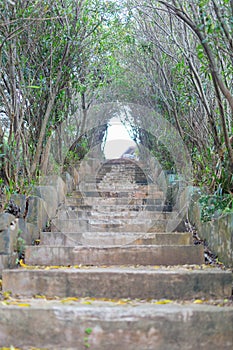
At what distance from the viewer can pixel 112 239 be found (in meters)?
4.26

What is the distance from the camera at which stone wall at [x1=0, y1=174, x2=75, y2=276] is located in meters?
3.32

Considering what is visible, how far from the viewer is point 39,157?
5254mm

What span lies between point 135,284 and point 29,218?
1659 mm

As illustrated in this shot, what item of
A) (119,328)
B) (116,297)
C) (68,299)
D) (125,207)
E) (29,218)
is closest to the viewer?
(119,328)

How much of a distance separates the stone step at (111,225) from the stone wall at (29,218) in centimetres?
19

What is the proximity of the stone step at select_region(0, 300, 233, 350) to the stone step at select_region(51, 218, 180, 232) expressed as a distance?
2336 mm

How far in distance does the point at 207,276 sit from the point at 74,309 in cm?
100

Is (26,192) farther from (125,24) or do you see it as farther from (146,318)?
(125,24)

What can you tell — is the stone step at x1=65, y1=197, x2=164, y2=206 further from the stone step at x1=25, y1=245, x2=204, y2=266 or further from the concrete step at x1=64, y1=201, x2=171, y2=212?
the stone step at x1=25, y1=245, x2=204, y2=266

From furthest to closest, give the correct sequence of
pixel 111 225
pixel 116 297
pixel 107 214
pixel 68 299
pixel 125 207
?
1. pixel 125 207
2. pixel 107 214
3. pixel 111 225
4. pixel 116 297
5. pixel 68 299

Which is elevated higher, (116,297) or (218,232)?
(218,232)

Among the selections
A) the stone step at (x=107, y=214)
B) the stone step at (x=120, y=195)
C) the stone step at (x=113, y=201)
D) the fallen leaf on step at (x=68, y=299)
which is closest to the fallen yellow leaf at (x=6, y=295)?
the fallen leaf on step at (x=68, y=299)

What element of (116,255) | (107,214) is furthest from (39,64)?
(116,255)

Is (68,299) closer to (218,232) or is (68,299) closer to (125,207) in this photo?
(218,232)
